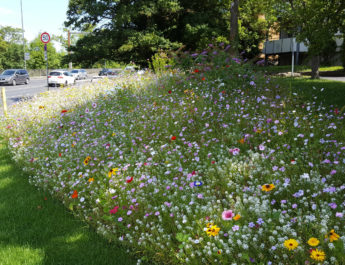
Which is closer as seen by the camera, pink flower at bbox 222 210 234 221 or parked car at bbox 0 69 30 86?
pink flower at bbox 222 210 234 221

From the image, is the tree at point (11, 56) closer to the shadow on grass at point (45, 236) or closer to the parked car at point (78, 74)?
the parked car at point (78, 74)

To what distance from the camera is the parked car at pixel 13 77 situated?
3256 centimetres

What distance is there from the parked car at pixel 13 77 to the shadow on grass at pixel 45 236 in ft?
103

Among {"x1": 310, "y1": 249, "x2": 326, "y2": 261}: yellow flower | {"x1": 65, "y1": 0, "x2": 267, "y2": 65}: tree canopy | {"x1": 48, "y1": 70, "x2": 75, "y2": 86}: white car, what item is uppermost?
{"x1": 65, "y1": 0, "x2": 267, "y2": 65}: tree canopy

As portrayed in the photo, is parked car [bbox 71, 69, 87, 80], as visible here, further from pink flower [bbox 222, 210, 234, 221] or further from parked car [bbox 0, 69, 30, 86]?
pink flower [bbox 222, 210, 234, 221]

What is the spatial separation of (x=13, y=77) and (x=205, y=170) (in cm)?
3458

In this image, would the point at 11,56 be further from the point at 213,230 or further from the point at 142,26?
the point at 213,230

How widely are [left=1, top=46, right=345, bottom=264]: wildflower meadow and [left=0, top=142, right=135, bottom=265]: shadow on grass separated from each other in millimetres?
160

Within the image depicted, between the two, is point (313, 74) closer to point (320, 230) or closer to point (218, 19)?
point (218, 19)

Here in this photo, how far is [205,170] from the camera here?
13.1 feet

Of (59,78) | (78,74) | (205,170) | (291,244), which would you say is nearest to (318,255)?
(291,244)

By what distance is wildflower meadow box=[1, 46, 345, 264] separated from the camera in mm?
2709

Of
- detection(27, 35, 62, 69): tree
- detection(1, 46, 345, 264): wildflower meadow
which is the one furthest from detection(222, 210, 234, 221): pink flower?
detection(27, 35, 62, 69): tree

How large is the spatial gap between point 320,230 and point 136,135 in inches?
149
